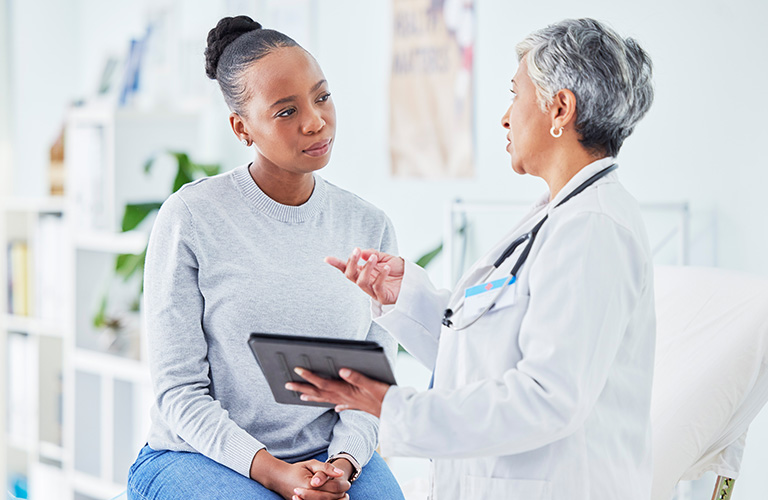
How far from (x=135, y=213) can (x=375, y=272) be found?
1.46m

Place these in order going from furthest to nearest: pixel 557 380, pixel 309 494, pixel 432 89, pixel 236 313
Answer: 1. pixel 432 89
2. pixel 236 313
3. pixel 309 494
4. pixel 557 380

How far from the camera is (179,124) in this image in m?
3.07

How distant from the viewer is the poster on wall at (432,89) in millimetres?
2338

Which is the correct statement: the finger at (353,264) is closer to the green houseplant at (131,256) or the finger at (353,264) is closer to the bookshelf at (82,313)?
the green houseplant at (131,256)

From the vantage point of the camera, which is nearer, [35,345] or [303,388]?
[303,388]

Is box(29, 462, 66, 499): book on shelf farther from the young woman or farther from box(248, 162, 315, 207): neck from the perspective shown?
box(248, 162, 315, 207): neck

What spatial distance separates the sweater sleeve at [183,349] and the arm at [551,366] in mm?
392

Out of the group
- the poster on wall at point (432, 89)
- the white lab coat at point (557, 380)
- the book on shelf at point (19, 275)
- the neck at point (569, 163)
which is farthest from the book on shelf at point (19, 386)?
the neck at point (569, 163)

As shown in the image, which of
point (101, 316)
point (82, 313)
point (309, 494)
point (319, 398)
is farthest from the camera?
point (82, 313)

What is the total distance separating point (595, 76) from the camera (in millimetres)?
965

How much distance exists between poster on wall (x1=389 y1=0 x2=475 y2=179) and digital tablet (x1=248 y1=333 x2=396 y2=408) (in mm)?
1466

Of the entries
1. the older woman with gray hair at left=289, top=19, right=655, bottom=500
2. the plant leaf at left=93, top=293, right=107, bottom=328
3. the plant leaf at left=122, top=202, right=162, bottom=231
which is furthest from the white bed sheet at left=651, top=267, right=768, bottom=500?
the plant leaf at left=93, top=293, right=107, bottom=328

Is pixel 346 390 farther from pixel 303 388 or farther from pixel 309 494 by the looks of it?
pixel 309 494

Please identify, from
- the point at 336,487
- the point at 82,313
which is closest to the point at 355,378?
the point at 336,487
